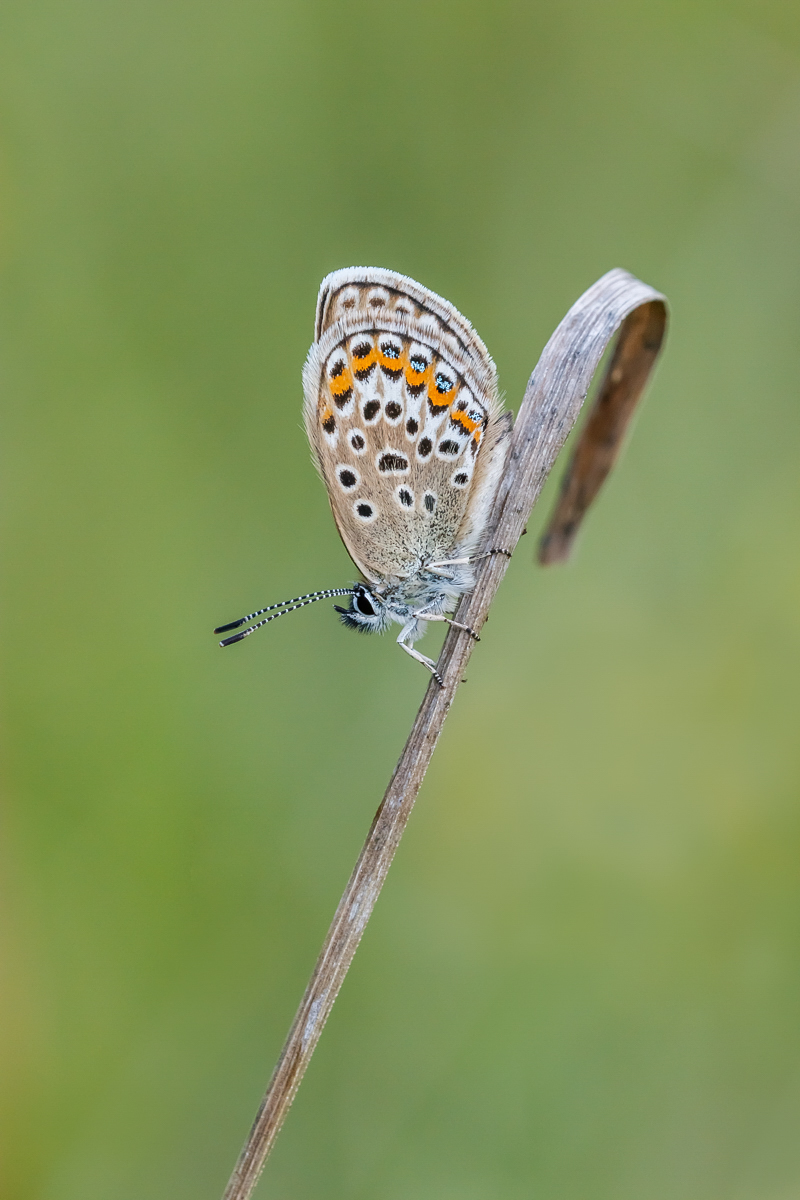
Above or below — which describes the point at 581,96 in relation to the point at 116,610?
above

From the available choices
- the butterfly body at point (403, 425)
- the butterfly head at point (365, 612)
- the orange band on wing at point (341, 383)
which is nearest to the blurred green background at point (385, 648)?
the butterfly head at point (365, 612)

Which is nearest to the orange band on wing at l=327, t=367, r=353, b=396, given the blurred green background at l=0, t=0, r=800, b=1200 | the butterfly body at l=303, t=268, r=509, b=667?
the butterfly body at l=303, t=268, r=509, b=667

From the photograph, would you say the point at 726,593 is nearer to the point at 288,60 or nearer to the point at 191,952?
the point at 191,952

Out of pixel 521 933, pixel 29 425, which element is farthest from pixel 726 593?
pixel 29 425

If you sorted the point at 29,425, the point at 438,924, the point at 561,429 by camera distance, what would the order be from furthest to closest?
the point at 29,425 → the point at 438,924 → the point at 561,429

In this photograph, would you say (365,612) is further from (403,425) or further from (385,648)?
(385,648)

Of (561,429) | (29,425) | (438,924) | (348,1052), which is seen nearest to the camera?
(561,429)

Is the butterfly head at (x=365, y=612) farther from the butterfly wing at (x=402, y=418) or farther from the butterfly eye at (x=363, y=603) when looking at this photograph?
the butterfly wing at (x=402, y=418)

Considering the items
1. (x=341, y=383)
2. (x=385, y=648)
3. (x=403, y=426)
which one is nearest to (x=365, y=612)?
(x=403, y=426)
